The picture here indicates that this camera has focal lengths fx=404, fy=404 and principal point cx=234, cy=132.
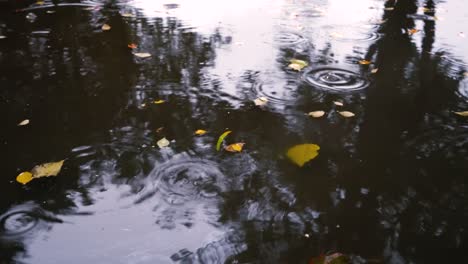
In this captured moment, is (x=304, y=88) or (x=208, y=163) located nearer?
(x=208, y=163)

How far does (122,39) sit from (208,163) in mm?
2542

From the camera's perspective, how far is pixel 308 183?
8.31ft

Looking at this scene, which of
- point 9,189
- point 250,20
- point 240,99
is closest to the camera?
point 9,189

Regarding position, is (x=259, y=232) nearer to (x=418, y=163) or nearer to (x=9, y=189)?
(x=418, y=163)

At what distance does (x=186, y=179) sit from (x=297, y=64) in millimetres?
2007

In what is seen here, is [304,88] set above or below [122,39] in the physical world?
below

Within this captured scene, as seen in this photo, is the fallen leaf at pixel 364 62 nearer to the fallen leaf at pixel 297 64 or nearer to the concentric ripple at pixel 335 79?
the concentric ripple at pixel 335 79

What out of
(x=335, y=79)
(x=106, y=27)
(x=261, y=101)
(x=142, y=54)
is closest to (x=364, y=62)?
(x=335, y=79)

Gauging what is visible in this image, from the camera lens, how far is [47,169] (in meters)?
2.59

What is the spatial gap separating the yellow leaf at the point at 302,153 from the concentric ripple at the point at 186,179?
0.52 m

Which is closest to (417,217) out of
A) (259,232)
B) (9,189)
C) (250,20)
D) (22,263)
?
(259,232)

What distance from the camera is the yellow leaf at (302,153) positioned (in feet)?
8.89

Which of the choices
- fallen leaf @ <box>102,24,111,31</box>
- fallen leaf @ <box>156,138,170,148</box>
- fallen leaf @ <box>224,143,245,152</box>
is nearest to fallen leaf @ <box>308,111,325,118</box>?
fallen leaf @ <box>224,143,245,152</box>

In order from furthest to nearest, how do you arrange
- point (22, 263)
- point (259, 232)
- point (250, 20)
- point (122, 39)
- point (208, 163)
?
point (250, 20)
point (122, 39)
point (208, 163)
point (259, 232)
point (22, 263)
